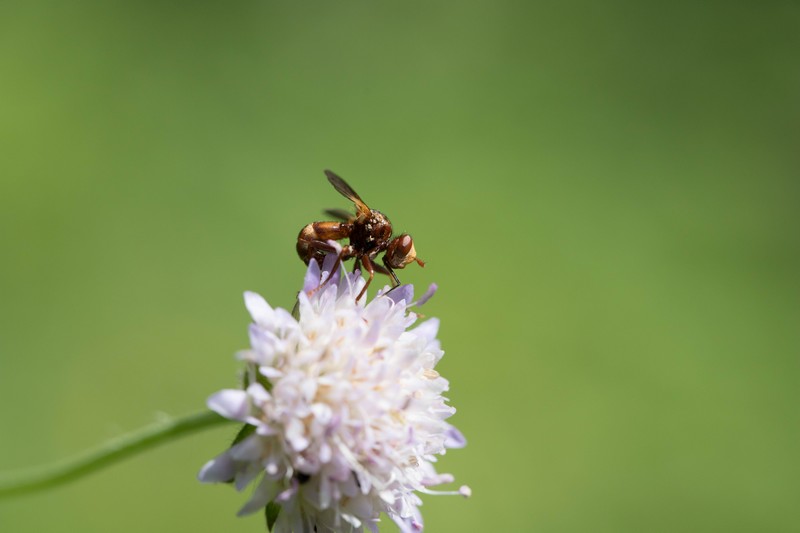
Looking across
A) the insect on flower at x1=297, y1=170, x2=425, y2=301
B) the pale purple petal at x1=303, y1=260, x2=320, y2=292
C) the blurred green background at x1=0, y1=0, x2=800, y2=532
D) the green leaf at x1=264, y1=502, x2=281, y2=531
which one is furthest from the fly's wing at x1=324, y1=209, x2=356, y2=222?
the blurred green background at x1=0, y1=0, x2=800, y2=532

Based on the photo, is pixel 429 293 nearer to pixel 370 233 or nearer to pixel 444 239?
pixel 370 233

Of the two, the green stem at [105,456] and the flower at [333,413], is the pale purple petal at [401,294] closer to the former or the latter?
the flower at [333,413]

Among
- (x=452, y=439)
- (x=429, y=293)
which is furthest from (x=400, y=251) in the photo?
(x=452, y=439)

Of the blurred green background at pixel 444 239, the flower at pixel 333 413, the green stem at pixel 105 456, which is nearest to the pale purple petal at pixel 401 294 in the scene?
the flower at pixel 333 413

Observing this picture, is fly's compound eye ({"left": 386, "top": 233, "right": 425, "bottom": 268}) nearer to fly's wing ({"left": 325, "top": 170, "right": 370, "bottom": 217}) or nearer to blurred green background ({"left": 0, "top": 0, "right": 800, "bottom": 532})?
fly's wing ({"left": 325, "top": 170, "right": 370, "bottom": 217})

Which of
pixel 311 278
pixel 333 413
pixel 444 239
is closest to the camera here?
pixel 333 413

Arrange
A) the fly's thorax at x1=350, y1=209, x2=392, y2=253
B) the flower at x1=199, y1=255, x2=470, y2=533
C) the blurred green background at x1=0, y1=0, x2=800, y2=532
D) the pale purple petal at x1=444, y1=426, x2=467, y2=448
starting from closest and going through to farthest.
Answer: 1. the flower at x1=199, y1=255, x2=470, y2=533
2. the pale purple petal at x1=444, y1=426, x2=467, y2=448
3. the fly's thorax at x1=350, y1=209, x2=392, y2=253
4. the blurred green background at x1=0, y1=0, x2=800, y2=532
